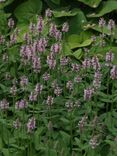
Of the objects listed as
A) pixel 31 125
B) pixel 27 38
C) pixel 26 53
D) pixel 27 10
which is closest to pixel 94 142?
pixel 31 125

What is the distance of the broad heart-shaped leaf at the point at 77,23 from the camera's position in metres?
5.99

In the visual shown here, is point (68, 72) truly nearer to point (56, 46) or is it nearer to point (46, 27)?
point (56, 46)

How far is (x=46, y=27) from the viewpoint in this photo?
18.3ft

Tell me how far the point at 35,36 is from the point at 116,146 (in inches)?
73.8

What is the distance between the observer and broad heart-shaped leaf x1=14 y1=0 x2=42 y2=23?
245 inches

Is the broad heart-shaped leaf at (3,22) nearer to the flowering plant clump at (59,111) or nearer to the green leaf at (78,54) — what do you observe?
the green leaf at (78,54)

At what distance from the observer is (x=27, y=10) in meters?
6.31

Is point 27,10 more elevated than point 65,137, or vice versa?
point 27,10

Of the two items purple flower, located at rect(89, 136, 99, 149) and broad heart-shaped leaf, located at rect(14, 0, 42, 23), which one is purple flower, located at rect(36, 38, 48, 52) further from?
broad heart-shaped leaf, located at rect(14, 0, 42, 23)

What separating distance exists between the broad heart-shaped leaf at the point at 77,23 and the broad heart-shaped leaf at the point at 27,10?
1.53 ft

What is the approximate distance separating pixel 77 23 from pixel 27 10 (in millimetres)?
680

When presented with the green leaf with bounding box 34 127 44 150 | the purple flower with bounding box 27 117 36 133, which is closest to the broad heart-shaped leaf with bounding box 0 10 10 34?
the green leaf with bounding box 34 127 44 150

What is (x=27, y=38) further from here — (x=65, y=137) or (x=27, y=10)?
(x=27, y=10)

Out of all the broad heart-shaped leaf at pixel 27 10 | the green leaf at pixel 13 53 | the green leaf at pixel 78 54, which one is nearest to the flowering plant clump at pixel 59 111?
the green leaf at pixel 13 53
